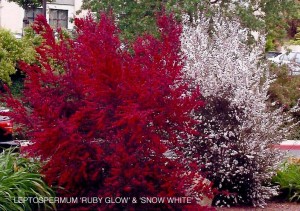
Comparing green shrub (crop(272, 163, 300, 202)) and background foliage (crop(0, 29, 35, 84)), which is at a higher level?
background foliage (crop(0, 29, 35, 84))

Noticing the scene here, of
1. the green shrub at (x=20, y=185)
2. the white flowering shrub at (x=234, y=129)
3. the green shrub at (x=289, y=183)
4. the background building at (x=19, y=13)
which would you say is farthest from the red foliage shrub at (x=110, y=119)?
the background building at (x=19, y=13)

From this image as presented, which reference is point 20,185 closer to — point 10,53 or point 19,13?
point 10,53

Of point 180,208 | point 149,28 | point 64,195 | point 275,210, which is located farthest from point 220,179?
point 149,28

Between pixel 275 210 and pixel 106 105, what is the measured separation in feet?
10.6

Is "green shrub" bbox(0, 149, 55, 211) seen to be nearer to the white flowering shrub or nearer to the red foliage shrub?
the red foliage shrub

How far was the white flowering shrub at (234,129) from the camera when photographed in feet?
27.8

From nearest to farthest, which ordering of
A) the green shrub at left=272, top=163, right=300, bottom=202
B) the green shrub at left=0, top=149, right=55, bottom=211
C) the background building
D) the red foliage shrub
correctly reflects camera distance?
the red foliage shrub < the green shrub at left=0, top=149, right=55, bottom=211 < the green shrub at left=272, top=163, right=300, bottom=202 < the background building

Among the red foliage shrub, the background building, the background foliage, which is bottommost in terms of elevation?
the red foliage shrub

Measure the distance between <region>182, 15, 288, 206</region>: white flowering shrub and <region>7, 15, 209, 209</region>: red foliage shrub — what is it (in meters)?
1.38

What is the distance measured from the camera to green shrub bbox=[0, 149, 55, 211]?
6711mm

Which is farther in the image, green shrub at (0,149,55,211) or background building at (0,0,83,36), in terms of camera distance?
background building at (0,0,83,36)

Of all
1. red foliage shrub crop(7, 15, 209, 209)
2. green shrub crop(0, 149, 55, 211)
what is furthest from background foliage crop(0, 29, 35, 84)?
red foliage shrub crop(7, 15, 209, 209)

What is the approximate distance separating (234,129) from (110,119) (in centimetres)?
236

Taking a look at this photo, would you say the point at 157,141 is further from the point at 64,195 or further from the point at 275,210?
the point at 275,210
